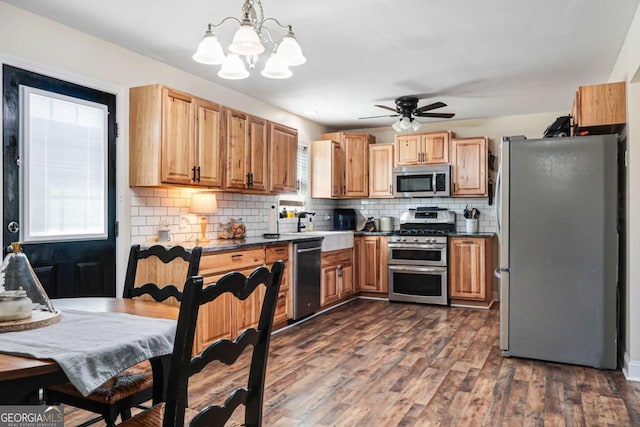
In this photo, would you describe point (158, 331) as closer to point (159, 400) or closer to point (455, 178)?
point (159, 400)

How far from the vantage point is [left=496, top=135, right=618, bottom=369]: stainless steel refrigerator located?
3439mm

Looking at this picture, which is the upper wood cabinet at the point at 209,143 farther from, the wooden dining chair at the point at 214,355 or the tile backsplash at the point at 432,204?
the tile backsplash at the point at 432,204

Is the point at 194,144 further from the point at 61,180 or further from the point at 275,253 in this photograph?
the point at 275,253

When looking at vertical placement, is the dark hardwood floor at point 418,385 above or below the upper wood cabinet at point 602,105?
below

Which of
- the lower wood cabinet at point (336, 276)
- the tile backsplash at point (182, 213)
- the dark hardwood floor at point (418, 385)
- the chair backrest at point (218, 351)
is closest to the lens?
the chair backrest at point (218, 351)

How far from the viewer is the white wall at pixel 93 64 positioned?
2.89m

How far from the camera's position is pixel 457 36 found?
11.1 ft

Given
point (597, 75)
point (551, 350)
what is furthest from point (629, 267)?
point (597, 75)

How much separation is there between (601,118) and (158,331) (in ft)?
11.3

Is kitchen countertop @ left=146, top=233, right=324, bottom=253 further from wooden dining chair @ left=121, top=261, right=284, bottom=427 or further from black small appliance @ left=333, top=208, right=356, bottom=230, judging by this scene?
wooden dining chair @ left=121, top=261, right=284, bottom=427

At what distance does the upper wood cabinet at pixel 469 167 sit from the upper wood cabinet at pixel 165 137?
349 centimetres

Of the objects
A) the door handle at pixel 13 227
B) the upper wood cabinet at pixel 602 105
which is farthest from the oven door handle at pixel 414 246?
the door handle at pixel 13 227

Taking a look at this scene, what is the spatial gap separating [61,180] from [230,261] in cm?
138

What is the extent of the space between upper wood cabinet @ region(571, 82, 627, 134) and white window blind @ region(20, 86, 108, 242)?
3.60 meters
